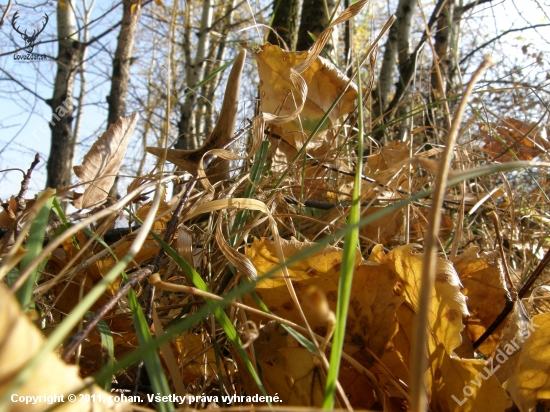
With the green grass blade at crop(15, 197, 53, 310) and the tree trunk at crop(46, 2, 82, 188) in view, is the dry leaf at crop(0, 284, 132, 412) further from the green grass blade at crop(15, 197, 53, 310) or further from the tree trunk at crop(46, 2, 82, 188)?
the tree trunk at crop(46, 2, 82, 188)

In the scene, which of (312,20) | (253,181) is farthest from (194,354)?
(312,20)

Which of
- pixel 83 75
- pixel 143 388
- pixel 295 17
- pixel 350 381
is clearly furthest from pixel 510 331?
pixel 83 75

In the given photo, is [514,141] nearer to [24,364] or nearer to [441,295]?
[441,295]

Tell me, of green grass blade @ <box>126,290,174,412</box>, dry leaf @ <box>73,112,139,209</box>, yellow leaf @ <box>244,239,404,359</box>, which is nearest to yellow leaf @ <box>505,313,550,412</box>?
yellow leaf @ <box>244,239,404,359</box>

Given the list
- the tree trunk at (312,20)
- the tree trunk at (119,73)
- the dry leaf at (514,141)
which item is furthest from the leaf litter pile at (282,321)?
the tree trunk at (119,73)

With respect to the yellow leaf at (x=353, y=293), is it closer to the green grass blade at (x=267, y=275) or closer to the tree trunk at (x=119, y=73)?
the green grass blade at (x=267, y=275)

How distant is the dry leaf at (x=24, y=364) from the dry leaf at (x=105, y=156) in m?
0.51

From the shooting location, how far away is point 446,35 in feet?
11.9

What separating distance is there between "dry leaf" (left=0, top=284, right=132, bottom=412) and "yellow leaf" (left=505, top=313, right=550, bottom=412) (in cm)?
36

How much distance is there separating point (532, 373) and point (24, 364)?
413 millimetres

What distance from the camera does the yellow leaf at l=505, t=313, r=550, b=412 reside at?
379mm

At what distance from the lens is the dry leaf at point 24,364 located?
0.18 metres

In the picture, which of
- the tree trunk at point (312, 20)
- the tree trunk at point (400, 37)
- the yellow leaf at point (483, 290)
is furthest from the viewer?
the tree trunk at point (400, 37)

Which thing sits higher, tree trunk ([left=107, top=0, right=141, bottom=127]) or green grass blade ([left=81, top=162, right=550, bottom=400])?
tree trunk ([left=107, top=0, right=141, bottom=127])
